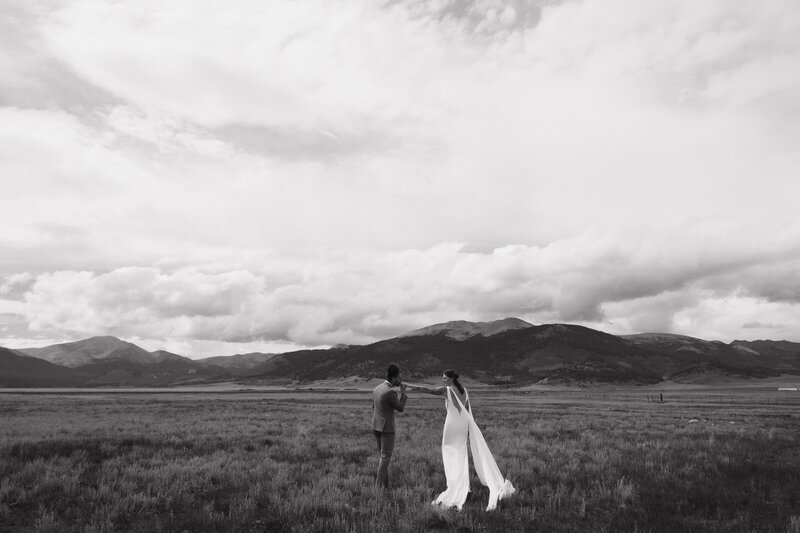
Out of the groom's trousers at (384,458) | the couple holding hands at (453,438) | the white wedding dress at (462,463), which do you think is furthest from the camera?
the groom's trousers at (384,458)

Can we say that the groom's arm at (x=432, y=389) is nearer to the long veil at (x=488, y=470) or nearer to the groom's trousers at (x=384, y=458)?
the long veil at (x=488, y=470)

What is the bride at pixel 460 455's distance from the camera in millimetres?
9586

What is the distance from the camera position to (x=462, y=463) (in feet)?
33.4

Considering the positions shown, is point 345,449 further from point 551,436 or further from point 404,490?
point 551,436

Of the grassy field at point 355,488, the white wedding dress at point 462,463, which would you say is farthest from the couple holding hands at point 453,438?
the grassy field at point 355,488

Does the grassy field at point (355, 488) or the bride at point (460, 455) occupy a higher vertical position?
the bride at point (460, 455)

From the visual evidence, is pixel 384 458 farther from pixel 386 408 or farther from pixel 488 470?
pixel 488 470

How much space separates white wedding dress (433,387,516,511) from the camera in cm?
951

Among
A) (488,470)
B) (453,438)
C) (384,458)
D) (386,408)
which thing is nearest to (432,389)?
(386,408)

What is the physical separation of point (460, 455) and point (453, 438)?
1.51 ft

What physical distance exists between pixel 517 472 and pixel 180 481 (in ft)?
25.6

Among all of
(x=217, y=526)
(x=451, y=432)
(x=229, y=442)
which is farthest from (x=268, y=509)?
(x=229, y=442)

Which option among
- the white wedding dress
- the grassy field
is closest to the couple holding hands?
the white wedding dress

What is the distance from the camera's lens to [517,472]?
480 inches
